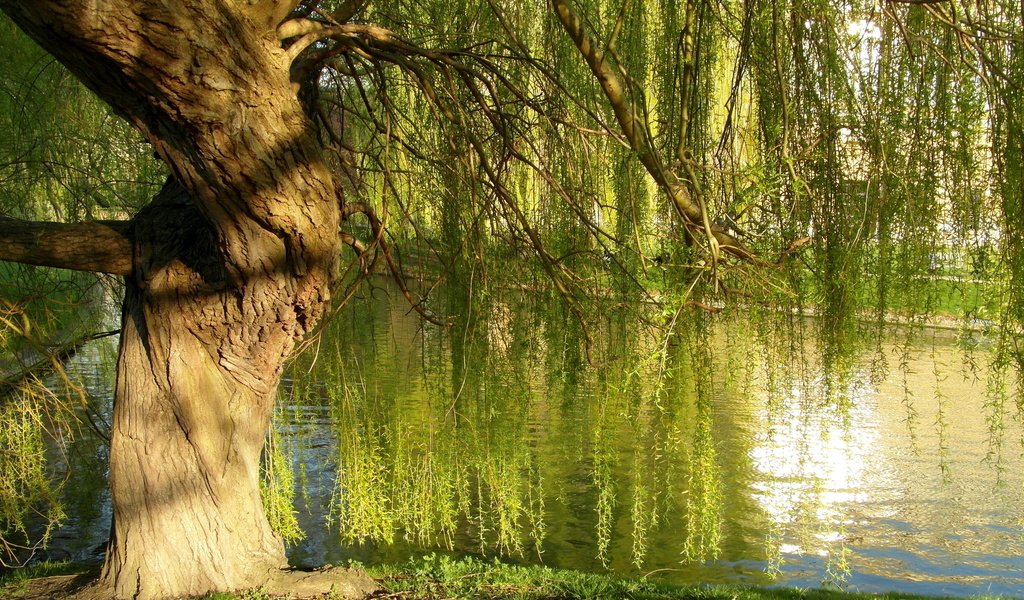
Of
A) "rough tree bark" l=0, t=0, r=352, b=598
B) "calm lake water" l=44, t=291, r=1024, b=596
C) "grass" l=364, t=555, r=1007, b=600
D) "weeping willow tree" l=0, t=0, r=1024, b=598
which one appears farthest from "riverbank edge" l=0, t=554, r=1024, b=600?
Answer: "weeping willow tree" l=0, t=0, r=1024, b=598

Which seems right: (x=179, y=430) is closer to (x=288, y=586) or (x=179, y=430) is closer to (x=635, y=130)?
(x=288, y=586)

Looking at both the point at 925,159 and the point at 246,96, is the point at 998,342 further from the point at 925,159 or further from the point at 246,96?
the point at 246,96

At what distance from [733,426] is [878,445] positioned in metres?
1.24

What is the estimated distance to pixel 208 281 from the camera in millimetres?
2699

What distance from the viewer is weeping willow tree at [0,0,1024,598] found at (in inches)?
89.0

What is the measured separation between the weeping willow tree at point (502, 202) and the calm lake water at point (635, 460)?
19cm

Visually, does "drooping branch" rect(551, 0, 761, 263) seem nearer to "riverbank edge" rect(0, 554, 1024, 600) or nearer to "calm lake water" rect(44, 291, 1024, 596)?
"calm lake water" rect(44, 291, 1024, 596)

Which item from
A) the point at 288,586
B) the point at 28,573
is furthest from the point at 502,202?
the point at 28,573

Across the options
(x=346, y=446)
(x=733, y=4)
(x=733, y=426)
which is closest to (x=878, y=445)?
(x=733, y=426)

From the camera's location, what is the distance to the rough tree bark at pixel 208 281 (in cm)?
217

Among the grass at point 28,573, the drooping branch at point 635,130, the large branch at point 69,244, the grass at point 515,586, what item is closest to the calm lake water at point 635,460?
the grass at point 515,586

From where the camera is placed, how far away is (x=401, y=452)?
3.41m

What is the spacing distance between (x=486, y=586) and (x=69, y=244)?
1.96 m

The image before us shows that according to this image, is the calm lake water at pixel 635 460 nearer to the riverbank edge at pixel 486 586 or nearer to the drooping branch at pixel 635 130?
the riverbank edge at pixel 486 586
